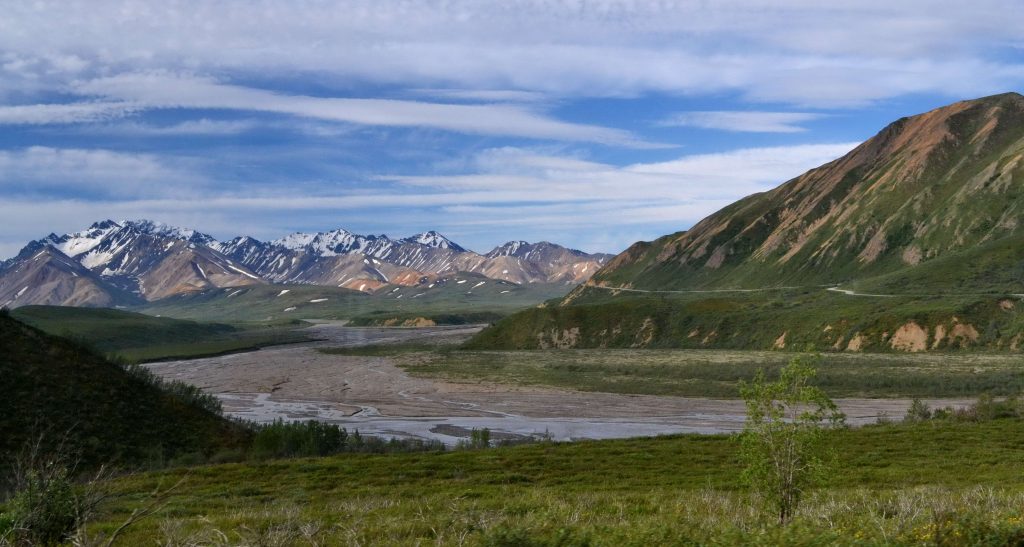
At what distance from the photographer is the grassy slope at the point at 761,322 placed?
335 ft

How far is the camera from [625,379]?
92.1 metres

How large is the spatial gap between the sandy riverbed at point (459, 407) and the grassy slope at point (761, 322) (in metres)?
22.0

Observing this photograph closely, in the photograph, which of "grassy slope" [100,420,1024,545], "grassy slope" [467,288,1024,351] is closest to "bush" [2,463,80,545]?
"grassy slope" [100,420,1024,545]

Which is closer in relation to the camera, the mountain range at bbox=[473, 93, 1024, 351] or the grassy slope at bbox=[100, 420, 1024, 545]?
the grassy slope at bbox=[100, 420, 1024, 545]

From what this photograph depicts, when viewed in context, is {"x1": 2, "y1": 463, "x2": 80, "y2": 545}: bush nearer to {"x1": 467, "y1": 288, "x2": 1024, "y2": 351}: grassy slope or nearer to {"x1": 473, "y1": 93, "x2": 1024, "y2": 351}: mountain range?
{"x1": 473, "y1": 93, "x2": 1024, "y2": 351}: mountain range

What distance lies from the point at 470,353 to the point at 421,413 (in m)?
71.7

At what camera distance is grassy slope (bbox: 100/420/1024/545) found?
1334 centimetres

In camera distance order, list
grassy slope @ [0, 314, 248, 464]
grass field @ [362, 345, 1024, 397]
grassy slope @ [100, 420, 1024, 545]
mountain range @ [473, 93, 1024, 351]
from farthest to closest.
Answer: mountain range @ [473, 93, 1024, 351] < grass field @ [362, 345, 1024, 397] < grassy slope @ [0, 314, 248, 464] < grassy slope @ [100, 420, 1024, 545]

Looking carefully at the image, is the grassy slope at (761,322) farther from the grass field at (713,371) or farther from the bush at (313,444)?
the bush at (313,444)

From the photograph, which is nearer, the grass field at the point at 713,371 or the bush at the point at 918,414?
the bush at the point at 918,414

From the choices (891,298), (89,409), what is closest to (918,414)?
(89,409)

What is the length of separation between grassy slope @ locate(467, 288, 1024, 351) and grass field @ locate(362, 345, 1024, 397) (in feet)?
21.3

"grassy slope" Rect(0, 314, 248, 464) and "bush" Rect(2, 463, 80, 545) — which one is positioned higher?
"bush" Rect(2, 463, 80, 545)

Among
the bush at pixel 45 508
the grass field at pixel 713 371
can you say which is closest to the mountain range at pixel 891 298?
the grass field at pixel 713 371
